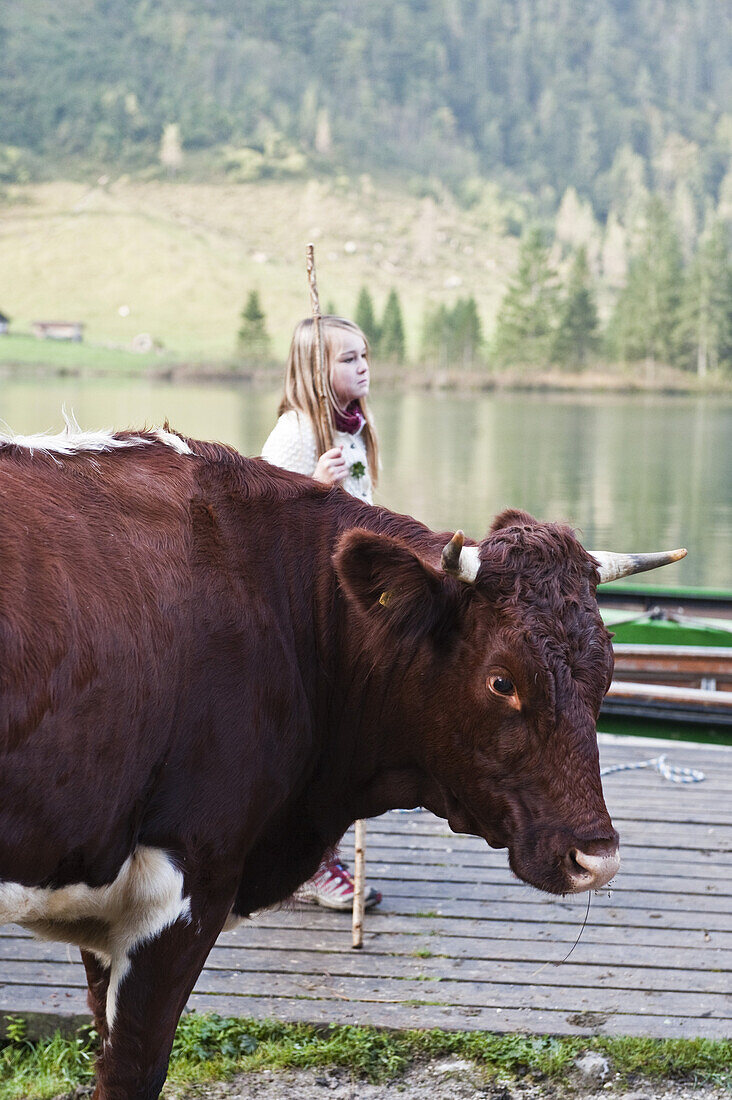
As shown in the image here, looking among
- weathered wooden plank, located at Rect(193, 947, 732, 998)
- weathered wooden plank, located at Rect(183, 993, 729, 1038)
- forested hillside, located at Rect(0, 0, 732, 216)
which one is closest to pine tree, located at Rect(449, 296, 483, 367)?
forested hillside, located at Rect(0, 0, 732, 216)

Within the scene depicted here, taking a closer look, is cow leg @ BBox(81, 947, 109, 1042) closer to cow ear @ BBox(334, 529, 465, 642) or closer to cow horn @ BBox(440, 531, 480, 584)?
cow ear @ BBox(334, 529, 465, 642)

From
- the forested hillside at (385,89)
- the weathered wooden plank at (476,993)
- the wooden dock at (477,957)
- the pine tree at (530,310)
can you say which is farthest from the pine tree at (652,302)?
the weathered wooden plank at (476,993)

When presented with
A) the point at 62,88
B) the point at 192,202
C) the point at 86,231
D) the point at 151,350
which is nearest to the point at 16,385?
the point at 151,350

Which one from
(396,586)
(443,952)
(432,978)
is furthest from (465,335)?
(396,586)

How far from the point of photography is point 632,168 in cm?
3638

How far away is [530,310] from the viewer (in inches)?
1173

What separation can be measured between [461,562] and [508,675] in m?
0.28

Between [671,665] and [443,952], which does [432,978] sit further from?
[671,665]

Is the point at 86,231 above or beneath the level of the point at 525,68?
beneath

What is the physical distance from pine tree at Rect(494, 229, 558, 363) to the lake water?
1.44 m

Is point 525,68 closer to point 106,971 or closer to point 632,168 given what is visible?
point 632,168

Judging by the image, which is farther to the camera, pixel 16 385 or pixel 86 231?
pixel 86 231

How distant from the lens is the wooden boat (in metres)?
6.59

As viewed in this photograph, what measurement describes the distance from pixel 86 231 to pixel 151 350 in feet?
20.6
